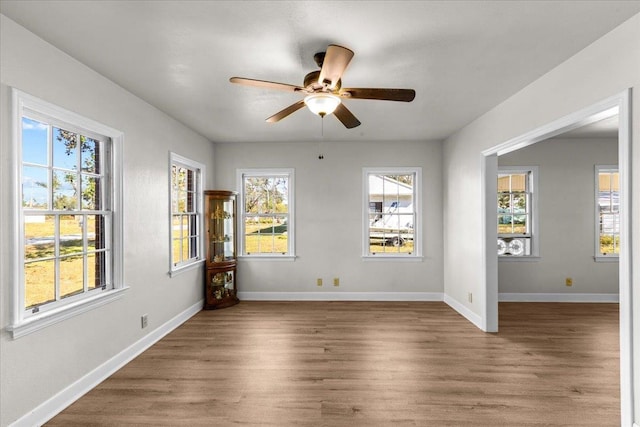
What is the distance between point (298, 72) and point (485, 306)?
11.1ft

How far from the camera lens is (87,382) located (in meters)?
2.74

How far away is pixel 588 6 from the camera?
6.44ft

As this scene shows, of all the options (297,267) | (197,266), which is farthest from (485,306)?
(197,266)

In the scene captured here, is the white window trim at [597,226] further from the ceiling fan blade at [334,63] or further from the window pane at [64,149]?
the window pane at [64,149]

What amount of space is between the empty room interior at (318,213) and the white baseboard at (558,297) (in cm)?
2

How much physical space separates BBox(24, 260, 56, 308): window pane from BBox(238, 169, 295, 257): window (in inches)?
130

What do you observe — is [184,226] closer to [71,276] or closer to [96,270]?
[96,270]

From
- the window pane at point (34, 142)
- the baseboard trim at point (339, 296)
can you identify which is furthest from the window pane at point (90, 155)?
the baseboard trim at point (339, 296)

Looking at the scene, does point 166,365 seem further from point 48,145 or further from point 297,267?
point 297,267

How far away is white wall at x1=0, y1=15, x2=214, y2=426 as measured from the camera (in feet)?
6.83

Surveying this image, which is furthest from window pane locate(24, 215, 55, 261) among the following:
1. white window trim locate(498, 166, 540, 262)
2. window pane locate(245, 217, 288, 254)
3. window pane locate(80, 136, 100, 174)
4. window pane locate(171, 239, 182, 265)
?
white window trim locate(498, 166, 540, 262)

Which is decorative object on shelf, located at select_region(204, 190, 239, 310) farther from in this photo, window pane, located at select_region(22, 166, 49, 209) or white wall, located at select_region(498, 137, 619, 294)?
white wall, located at select_region(498, 137, 619, 294)

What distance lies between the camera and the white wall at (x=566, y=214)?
18.0ft

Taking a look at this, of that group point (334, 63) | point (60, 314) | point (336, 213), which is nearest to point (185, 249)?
point (60, 314)
